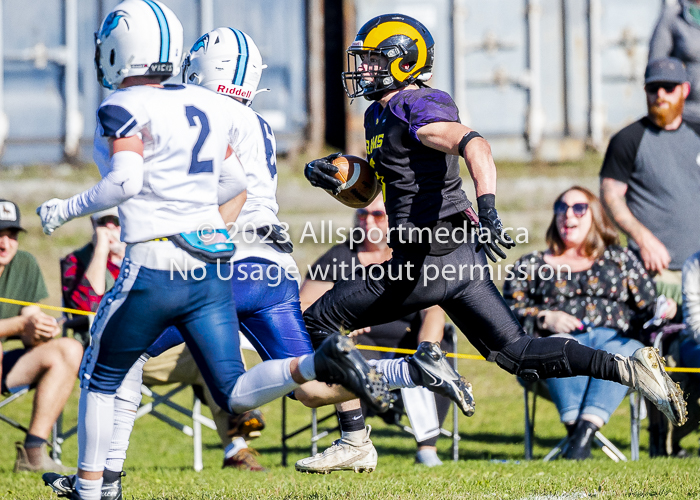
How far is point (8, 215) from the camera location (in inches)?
253

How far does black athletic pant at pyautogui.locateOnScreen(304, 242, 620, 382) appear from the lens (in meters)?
4.29

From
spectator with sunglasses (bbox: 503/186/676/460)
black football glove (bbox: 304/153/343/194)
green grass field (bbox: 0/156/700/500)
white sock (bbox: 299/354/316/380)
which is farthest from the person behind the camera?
spectator with sunglasses (bbox: 503/186/676/460)

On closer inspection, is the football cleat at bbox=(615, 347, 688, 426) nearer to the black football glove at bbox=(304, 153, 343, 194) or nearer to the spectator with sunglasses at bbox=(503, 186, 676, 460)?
the black football glove at bbox=(304, 153, 343, 194)

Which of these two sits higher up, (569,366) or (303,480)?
(569,366)

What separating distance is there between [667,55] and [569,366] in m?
4.53

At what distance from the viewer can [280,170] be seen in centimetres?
1239

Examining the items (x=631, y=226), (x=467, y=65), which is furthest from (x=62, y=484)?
(x=467, y=65)

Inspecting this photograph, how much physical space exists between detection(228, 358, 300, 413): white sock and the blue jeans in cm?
297

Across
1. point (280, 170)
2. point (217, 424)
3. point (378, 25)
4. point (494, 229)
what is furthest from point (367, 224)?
point (280, 170)

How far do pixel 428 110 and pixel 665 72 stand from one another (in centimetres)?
350

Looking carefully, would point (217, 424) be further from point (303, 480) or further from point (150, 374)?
point (303, 480)

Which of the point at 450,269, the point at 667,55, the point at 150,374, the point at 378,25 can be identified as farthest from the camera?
the point at 667,55

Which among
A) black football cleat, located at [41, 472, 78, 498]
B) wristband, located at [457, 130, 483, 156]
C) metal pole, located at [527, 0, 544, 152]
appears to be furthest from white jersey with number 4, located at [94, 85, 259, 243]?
metal pole, located at [527, 0, 544, 152]

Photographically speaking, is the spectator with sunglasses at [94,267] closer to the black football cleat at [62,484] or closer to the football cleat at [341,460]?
the black football cleat at [62,484]
